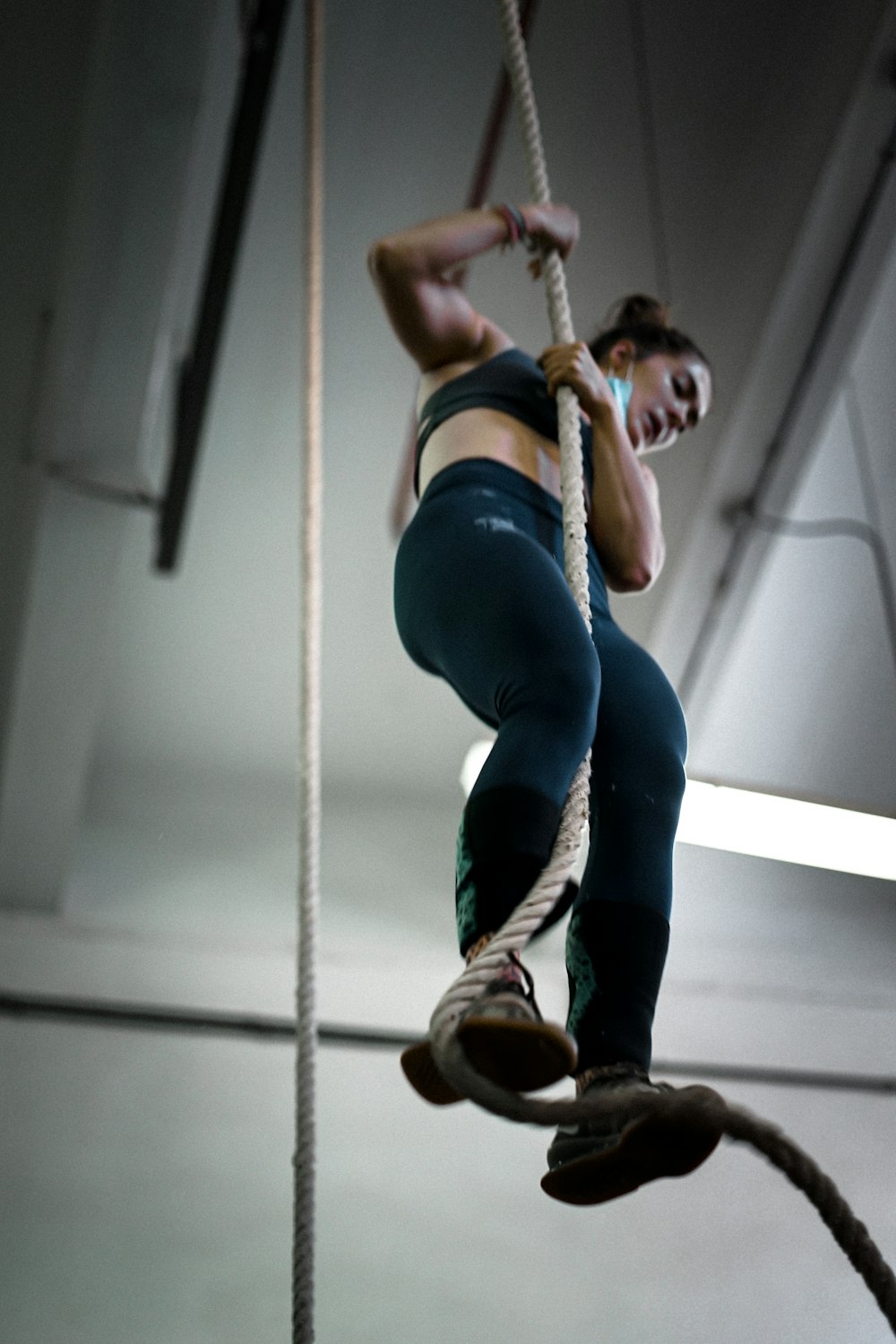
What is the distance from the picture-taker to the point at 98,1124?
8.43 ft

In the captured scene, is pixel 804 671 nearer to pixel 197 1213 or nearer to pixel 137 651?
pixel 197 1213

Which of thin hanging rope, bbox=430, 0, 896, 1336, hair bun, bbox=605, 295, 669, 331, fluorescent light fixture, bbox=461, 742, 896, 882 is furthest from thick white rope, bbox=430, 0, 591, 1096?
fluorescent light fixture, bbox=461, 742, 896, 882

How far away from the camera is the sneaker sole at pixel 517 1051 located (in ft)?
2.61

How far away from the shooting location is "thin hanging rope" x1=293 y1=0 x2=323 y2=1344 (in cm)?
102

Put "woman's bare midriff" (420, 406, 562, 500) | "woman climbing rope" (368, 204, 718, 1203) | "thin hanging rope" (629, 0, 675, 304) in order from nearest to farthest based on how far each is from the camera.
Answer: "woman climbing rope" (368, 204, 718, 1203) → "woman's bare midriff" (420, 406, 562, 500) → "thin hanging rope" (629, 0, 675, 304)

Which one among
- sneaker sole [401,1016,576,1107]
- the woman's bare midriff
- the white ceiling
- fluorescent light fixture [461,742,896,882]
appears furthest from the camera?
the white ceiling

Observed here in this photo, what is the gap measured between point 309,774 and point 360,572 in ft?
6.61

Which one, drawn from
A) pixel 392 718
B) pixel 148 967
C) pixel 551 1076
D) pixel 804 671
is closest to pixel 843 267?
pixel 804 671

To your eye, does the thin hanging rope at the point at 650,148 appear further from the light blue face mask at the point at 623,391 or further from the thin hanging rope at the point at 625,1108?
the thin hanging rope at the point at 625,1108

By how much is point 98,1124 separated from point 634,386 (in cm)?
192

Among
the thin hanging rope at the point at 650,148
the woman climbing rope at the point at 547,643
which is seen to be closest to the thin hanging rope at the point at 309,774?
the woman climbing rope at the point at 547,643

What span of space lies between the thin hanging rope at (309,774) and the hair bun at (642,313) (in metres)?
0.36

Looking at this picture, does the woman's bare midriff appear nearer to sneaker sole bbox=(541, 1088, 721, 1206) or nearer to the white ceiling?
sneaker sole bbox=(541, 1088, 721, 1206)

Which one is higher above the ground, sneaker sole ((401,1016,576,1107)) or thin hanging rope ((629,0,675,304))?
thin hanging rope ((629,0,675,304))
